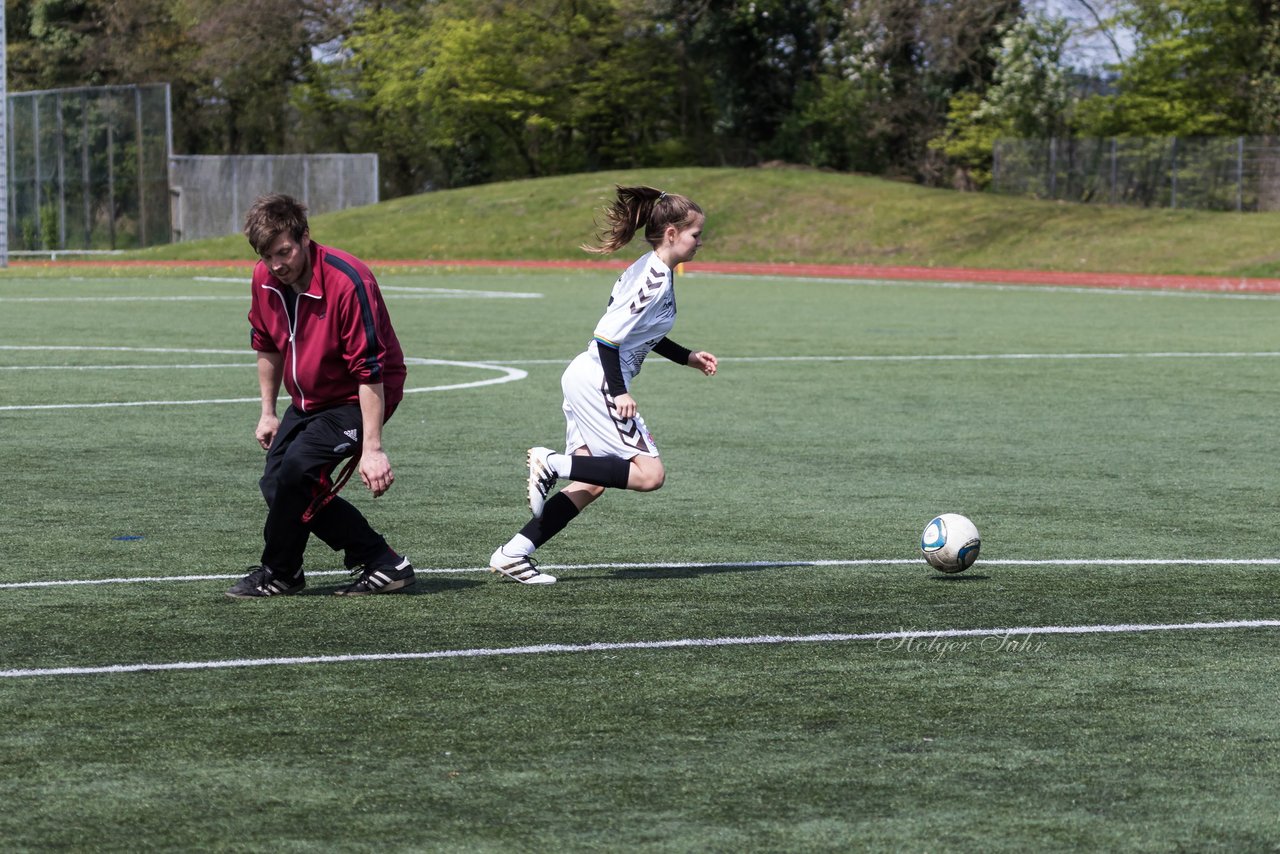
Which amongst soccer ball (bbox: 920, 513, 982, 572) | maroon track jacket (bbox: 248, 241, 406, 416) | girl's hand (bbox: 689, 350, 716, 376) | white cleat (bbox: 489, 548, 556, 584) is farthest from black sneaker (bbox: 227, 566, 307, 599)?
soccer ball (bbox: 920, 513, 982, 572)

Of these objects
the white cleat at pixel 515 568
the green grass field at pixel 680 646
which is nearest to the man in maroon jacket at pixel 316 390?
the green grass field at pixel 680 646

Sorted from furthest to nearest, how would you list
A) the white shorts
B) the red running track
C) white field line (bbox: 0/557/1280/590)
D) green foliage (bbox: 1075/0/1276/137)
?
green foliage (bbox: 1075/0/1276/137), the red running track, white field line (bbox: 0/557/1280/590), the white shorts

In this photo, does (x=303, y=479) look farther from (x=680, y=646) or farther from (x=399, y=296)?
(x=399, y=296)

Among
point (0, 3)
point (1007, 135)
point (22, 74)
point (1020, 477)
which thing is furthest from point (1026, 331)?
point (22, 74)

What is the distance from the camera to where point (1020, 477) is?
34.7 feet

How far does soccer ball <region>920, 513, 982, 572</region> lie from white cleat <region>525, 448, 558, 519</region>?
4.83 feet

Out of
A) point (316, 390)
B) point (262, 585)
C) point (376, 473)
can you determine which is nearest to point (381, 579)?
point (262, 585)

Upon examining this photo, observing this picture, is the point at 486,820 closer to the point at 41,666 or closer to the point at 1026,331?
the point at 41,666

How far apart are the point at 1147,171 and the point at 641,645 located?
158 feet

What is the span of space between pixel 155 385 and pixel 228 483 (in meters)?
5.73

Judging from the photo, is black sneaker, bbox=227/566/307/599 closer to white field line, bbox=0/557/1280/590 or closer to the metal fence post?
white field line, bbox=0/557/1280/590

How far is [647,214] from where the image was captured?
7.43 m

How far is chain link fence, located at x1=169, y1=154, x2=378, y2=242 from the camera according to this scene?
A: 5900cm

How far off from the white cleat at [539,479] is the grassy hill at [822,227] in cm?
3502
